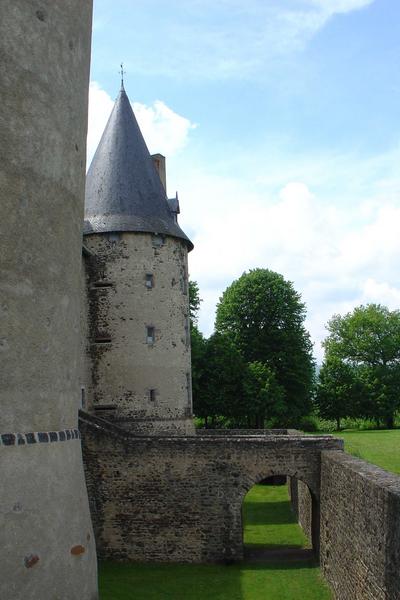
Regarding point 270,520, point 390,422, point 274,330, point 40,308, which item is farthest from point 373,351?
point 40,308

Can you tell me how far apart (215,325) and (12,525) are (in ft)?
127

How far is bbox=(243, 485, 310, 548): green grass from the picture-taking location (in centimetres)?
2020

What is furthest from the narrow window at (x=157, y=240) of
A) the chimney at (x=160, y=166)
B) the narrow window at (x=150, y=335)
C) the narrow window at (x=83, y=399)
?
the narrow window at (x=83, y=399)

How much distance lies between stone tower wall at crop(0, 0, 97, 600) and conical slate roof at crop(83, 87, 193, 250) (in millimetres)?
14308

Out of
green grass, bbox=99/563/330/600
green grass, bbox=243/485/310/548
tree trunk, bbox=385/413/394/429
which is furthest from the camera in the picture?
tree trunk, bbox=385/413/394/429

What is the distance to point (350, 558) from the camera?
508 inches

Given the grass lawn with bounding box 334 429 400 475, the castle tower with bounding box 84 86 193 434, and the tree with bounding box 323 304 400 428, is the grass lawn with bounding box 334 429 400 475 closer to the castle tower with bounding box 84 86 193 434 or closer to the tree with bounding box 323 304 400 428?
the castle tower with bounding box 84 86 193 434

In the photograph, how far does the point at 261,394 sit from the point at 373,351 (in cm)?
2874

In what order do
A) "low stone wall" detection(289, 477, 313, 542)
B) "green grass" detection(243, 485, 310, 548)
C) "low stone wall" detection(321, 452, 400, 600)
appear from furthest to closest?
"green grass" detection(243, 485, 310, 548)
"low stone wall" detection(289, 477, 313, 542)
"low stone wall" detection(321, 452, 400, 600)

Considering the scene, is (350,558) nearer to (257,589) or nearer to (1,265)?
Answer: (257,589)

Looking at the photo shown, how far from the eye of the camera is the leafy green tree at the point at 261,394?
36.9 m

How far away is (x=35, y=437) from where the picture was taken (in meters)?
8.07

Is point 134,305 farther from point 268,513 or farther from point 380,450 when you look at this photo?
point 380,450

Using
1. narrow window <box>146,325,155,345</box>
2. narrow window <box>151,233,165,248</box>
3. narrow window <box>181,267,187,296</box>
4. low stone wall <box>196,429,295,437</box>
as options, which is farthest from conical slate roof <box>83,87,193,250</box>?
low stone wall <box>196,429,295,437</box>
